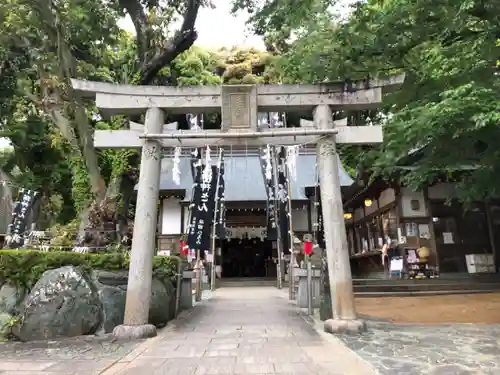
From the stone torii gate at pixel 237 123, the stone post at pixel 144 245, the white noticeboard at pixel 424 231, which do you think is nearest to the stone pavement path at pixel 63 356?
the stone post at pixel 144 245

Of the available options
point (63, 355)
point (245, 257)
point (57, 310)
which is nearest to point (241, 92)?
point (57, 310)

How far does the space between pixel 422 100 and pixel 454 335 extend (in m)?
4.71

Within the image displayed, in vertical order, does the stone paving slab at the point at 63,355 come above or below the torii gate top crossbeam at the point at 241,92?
below

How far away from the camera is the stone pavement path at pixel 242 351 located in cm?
501

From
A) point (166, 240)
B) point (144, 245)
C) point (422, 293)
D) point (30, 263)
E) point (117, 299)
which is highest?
point (166, 240)

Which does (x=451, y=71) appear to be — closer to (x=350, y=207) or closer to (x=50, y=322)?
(x=50, y=322)

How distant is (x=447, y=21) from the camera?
6.51 metres

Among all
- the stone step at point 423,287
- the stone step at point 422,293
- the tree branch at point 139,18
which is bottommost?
the stone step at point 422,293

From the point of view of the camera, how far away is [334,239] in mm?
7668

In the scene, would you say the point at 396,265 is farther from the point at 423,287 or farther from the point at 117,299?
the point at 117,299

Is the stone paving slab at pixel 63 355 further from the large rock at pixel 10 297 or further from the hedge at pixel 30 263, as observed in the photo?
the hedge at pixel 30 263

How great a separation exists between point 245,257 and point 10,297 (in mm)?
Answer: 22753

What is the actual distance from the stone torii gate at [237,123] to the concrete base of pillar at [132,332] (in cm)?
136

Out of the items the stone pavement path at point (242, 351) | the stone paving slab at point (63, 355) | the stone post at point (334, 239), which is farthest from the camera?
the stone post at point (334, 239)
